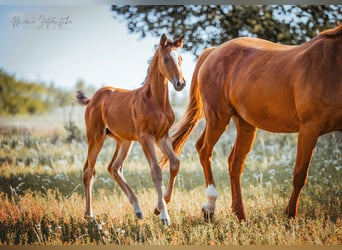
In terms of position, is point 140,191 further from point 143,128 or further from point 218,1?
point 218,1

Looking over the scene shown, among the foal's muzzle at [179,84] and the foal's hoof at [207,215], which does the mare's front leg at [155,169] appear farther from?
the foal's muzzle at [179,84]

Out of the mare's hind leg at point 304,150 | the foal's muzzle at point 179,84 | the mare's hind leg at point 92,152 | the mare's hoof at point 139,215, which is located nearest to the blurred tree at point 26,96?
the mare's hind leg at point 92,152

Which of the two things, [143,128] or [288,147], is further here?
[288,147]

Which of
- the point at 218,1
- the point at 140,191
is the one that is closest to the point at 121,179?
the point at 140,191

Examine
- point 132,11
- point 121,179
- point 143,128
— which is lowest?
point 121,179

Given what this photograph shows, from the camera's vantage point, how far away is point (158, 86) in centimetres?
465

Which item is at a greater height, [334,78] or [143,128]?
[334,78]

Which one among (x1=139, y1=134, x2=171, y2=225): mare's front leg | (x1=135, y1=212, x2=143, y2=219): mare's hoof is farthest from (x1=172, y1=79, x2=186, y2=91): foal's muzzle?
(x1=135, y1=212, x2=143, y2=219): mare's hoof

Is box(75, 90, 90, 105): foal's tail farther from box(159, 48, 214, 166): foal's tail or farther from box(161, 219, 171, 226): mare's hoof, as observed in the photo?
box(161, 219, 171, 226): mare's hoof

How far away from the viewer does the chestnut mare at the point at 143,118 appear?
14.9 ft

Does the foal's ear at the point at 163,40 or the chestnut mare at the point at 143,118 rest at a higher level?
the foal's ear at the point at 163,40

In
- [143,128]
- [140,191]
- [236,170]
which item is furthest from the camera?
[140,191]

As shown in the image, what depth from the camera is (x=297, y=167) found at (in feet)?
14.3

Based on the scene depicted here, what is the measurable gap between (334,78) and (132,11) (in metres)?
2.41
